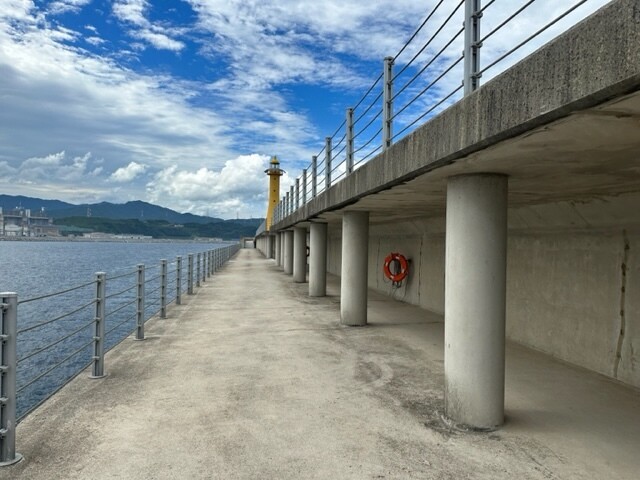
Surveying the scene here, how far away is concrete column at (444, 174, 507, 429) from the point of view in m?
4.55

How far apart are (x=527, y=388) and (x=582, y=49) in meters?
4.17

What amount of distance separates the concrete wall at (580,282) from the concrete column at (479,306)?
7.19 feet

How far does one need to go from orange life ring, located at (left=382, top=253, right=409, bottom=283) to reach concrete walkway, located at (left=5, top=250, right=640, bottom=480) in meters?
5.29

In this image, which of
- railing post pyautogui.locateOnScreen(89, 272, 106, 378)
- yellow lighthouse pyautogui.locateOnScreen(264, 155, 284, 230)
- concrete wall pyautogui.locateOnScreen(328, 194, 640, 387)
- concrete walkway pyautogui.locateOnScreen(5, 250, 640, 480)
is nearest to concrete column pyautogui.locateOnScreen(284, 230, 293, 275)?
concrete walkway pyautogui.locateOnScreen(5, 250, 640, 480)

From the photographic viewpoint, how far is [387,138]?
651cm

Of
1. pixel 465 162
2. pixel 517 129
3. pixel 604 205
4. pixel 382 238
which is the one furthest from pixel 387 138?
pixel 382 238

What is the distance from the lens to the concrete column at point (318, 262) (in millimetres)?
14695

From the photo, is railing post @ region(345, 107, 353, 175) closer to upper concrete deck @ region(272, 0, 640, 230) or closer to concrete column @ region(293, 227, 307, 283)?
upper concrete deck @ region(272, 0, 640, 230)

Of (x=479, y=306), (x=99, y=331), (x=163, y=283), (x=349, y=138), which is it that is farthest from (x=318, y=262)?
(x=479, y=306)

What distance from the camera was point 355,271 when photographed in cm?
985

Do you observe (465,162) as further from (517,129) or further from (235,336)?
(235,336)

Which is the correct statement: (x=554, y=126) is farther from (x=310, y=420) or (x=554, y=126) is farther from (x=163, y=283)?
(x=163, y=283)

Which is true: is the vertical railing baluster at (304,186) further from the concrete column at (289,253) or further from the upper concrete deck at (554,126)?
the upper concrete deck at (554,126)

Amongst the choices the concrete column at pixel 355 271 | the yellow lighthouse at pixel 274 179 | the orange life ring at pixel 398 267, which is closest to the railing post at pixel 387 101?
the concrete column at pixel 355 271
